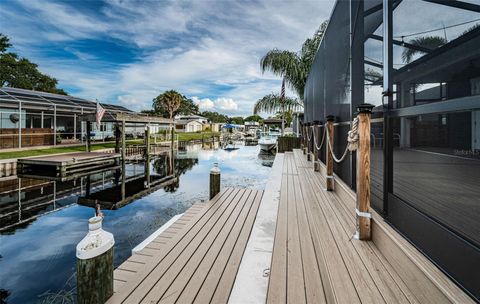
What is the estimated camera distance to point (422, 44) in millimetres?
1636

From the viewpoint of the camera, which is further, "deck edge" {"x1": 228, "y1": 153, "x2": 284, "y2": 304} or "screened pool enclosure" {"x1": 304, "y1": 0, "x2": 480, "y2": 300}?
"deck edge" {"x1": 228, "y1": 153, "x2": 284, "y2": 304}

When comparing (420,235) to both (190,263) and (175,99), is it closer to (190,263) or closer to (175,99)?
(190,263)

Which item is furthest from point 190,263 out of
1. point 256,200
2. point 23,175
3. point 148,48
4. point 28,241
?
point 148,48

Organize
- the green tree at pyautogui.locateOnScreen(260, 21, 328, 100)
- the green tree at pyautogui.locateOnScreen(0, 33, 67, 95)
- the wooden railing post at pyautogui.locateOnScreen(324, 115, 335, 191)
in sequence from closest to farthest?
1. the wooden railing post at pyautogui.locateOnScreen(324, 115, 335, 191)
2. the green tree at pyautogui.locateOnScreen(260, 21, 328, 100)
3. the green tree at pyautogui.locateOnScreen(0, 33, 67, 95)

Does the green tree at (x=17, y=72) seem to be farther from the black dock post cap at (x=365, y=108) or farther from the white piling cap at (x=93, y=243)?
the black dock post cap at (x=365, y=108)

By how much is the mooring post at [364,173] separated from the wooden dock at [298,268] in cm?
10

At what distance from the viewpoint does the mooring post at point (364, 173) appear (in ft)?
7.30

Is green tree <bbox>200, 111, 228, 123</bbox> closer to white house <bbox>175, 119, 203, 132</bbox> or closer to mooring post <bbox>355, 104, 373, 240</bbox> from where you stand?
white house <bbox>175, 119, 203, 132</bbox>

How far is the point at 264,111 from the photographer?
21969 millimetres

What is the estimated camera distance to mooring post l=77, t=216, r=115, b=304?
1.75 meters

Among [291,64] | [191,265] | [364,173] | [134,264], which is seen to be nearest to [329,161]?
[364,173]

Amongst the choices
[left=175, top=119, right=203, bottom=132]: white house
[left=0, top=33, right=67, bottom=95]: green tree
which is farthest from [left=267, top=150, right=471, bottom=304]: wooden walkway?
[left=175, top=119, right=203, bottom=132]: white house

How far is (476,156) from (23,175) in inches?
522

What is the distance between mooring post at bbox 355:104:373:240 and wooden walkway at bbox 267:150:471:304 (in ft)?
0.53
